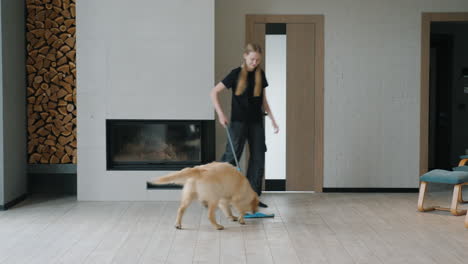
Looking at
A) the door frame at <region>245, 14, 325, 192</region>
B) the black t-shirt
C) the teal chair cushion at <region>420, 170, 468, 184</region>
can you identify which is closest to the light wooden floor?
the teal chair cushion at <region>420, 170, 468, 184</region>

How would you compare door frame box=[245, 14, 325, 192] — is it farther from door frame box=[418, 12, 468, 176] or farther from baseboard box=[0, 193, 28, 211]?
baseboard box=[0, 193, 28, 211]

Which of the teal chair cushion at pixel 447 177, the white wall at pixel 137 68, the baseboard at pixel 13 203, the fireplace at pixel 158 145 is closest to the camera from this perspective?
the teal chair cushion at pixel 447 177

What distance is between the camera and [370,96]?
570cm

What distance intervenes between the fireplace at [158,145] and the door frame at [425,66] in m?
2.22

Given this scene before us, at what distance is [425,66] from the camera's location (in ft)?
18.7

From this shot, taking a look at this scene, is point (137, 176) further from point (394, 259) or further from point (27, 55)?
point (394, 259)

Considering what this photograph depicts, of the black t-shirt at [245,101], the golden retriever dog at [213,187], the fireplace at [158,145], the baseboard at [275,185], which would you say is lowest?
the baseboard at [275,185]

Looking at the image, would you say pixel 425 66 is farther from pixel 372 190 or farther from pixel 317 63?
pixel 372 190

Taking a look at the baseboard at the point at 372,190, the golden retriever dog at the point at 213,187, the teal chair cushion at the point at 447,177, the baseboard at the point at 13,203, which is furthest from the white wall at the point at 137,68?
the teal chair cushion at the point at 447,177

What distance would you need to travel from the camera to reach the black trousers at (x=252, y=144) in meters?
4.45

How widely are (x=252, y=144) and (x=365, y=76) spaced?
180cm

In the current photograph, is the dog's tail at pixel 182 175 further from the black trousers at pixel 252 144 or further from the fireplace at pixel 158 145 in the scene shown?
the fireplace at pixel 158 145

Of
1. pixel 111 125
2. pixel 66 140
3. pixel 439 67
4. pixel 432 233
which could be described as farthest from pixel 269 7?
pixel 439 67

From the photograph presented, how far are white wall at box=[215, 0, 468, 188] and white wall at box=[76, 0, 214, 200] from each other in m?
0.57
